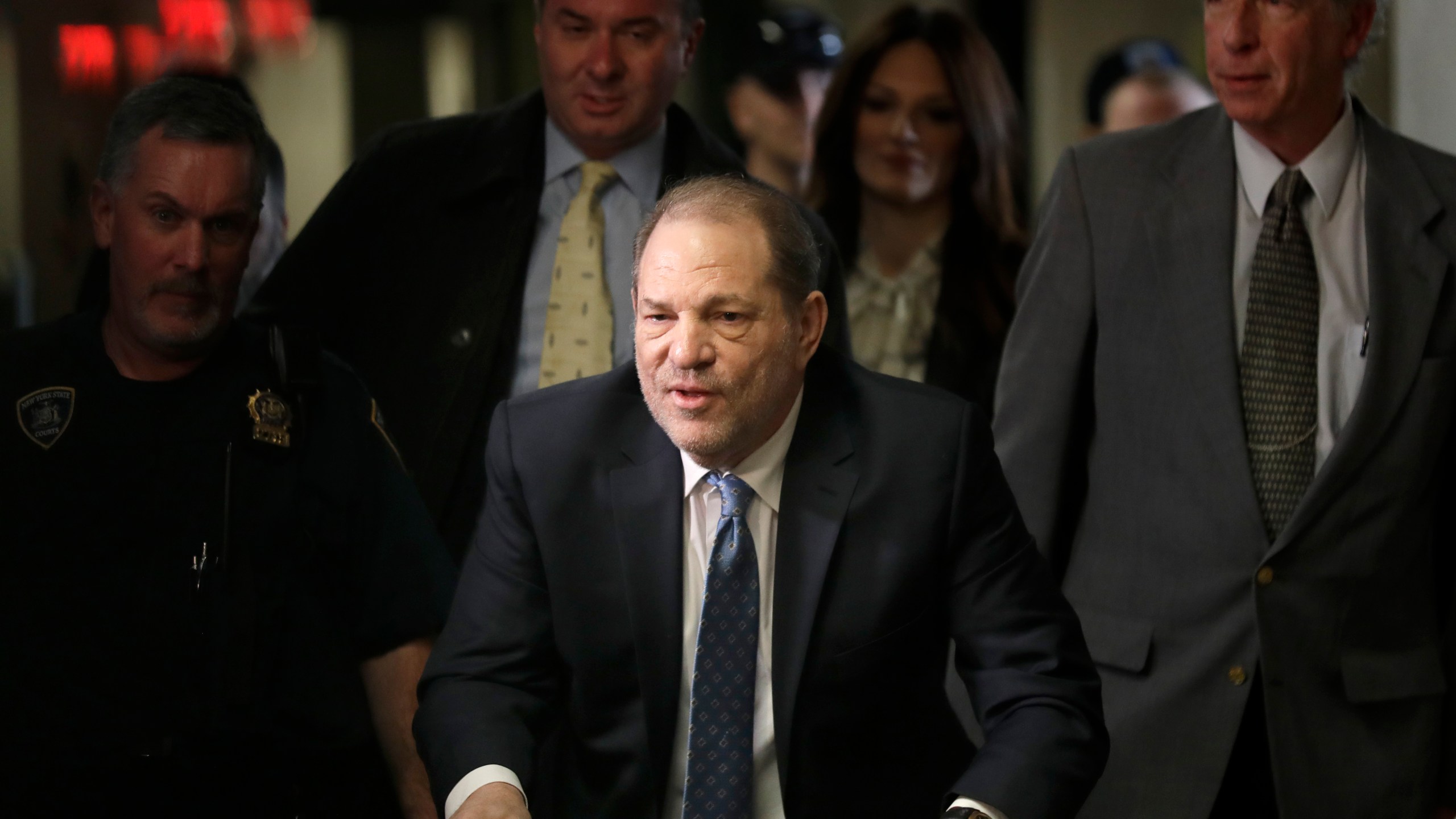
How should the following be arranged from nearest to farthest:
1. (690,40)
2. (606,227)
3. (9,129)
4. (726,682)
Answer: (726,682)
(606,227)
(690,40)
(9,129)

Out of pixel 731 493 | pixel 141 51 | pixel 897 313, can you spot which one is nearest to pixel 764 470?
pixel 731 493

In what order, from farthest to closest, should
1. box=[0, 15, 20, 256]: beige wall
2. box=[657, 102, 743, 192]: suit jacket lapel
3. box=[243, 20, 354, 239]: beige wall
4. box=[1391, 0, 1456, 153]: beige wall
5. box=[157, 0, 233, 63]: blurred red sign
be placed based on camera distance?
box=[243, 20, 354, 239]: beige wall
box=[157, 0, 233, 63]: blurred red sign
box=[0, 15, 20, 256]: beige wall
box=[1391, 0, 1456, 153]: beige wall
box=[657, 102, 743, 192]: suit jacket lapel

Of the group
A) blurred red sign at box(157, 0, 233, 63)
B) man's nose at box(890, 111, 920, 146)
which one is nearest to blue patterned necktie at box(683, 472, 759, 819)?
man's nose at box(890, 111, 920, 146)

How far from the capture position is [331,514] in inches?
105

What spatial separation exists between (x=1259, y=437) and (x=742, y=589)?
3.03ft

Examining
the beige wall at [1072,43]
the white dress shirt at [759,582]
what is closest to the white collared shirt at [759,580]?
the white dress shirt at [759,582]

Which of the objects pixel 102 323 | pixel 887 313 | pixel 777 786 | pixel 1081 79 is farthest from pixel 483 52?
pixel 777 786

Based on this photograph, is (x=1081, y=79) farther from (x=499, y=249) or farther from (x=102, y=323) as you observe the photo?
(x=102, y=323)

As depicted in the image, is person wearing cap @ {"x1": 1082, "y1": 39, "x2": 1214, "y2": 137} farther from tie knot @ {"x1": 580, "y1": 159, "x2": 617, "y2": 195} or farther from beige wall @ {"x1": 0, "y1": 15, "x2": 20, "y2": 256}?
beige wall @ {"x1": 0, "y1": 15, "x2": 20, "y2": 256}

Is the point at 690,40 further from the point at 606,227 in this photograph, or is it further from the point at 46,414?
the point at 46,414

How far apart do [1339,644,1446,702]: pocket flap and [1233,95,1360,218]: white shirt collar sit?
71 centimetres

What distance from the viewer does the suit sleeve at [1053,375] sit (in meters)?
2.74

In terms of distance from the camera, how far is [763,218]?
2.25 metres

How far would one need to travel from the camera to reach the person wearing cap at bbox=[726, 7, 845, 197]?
4566 mm
